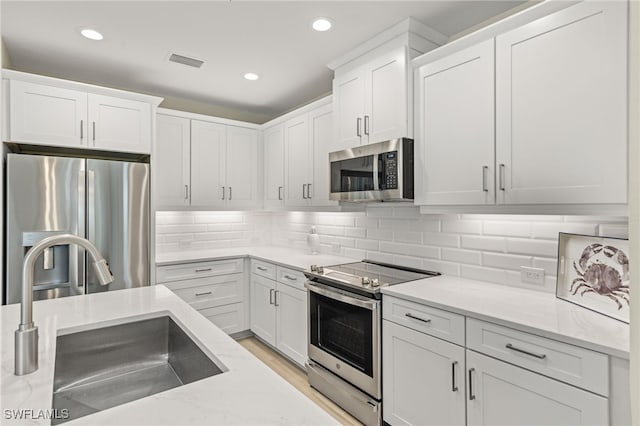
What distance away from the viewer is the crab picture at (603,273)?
4.72ft

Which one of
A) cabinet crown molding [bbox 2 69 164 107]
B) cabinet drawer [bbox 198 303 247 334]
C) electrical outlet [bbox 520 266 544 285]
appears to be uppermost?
cabinet crown molding [bbox 2 69 164 107]

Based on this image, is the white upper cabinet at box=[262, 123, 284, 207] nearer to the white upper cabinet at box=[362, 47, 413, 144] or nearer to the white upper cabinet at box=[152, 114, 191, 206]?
the white upper cabinet at box=[152, 114, 191, 206]

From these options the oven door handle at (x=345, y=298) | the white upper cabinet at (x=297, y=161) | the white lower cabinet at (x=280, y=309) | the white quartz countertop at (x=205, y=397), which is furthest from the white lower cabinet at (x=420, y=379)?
the white upper cabinet at (x=297, y=161)

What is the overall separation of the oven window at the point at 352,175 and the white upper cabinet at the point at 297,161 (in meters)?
0.57

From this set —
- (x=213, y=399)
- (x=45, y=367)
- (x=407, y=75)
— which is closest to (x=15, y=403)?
(x=45, y=367)

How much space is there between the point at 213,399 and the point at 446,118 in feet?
6.12

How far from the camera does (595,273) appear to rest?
156cm

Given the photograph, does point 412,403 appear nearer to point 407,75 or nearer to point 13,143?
point 407,75

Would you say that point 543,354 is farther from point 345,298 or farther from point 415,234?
point 415,234

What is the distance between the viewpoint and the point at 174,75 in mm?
3080

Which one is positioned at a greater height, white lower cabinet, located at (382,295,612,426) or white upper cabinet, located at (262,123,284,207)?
white upper cabinet, located at (262,123,284,207)

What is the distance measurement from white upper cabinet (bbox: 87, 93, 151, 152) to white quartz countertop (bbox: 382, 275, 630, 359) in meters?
2.43

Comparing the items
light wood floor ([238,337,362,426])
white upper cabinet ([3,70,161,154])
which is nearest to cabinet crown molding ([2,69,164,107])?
white upper cabinet ([3,70,161,154])

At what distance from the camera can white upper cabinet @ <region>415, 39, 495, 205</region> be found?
1844 mm
